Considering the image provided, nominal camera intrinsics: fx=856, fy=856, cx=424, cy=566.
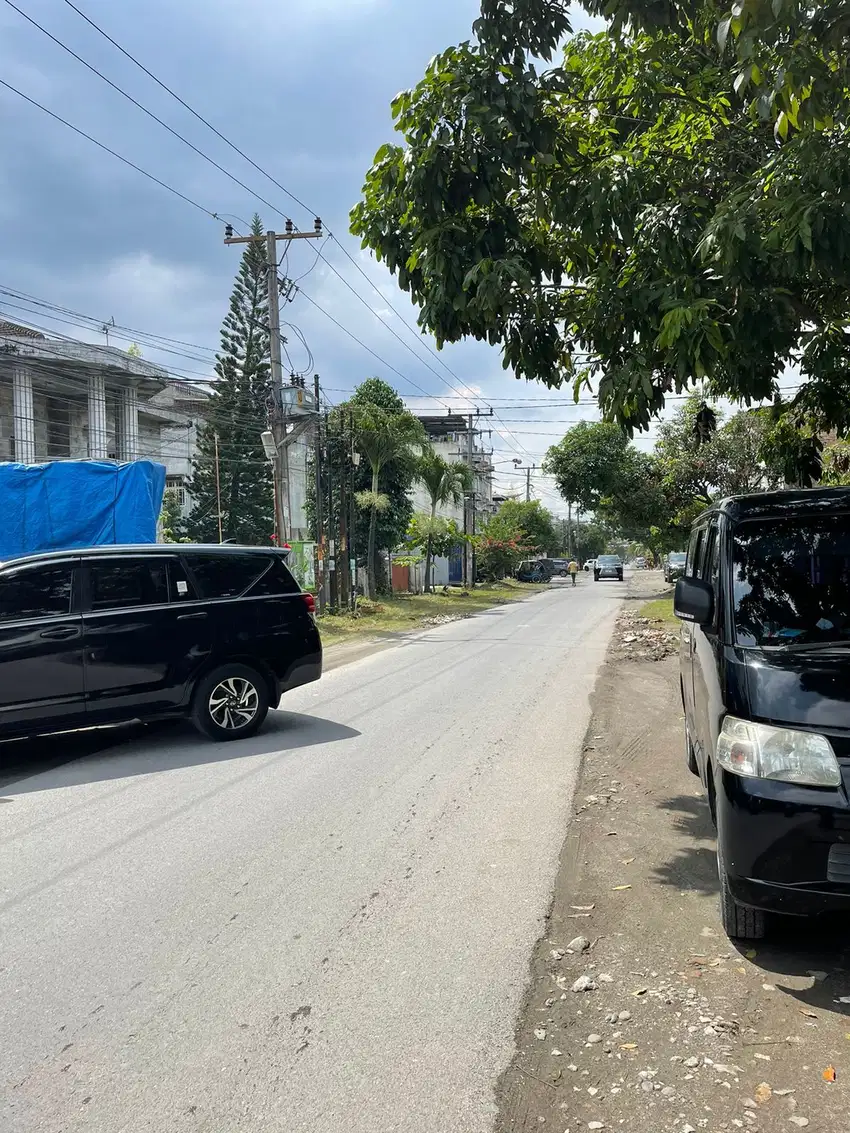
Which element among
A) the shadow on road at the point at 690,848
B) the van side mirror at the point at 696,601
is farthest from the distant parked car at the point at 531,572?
the van side mirror at the point at 696,601

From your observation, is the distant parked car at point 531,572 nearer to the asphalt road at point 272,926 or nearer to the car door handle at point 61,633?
the asphalt road at point 272,926

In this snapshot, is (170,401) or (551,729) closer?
(551,729)

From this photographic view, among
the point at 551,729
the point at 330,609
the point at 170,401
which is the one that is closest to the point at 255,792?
the point at 551,729

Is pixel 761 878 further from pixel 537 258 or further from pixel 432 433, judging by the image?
pixel 432 433

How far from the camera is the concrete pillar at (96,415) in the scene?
113 ft

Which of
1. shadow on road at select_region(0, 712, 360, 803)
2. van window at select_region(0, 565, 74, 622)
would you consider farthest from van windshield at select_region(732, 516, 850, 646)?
van window at select_region(0, 565, 74, 622)

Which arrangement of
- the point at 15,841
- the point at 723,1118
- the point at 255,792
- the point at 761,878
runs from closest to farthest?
the point at 723,1118 → the point at 761,878 → the point at 15,841 → the point at 255,792

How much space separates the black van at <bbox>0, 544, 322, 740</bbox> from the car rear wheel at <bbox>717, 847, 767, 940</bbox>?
5.50 m

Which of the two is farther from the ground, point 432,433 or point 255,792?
point 432,433

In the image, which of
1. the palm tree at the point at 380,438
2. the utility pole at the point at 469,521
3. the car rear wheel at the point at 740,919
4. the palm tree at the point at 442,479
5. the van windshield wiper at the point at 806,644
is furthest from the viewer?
the utility pole at the point at 469,521

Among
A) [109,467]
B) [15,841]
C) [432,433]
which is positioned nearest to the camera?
[15,841]

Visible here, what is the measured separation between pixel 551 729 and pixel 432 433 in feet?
220

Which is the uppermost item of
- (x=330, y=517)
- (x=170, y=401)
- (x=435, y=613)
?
(x=170, y=401)

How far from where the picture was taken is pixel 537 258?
6898mm
